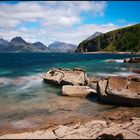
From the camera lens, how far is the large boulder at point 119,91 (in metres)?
27.3

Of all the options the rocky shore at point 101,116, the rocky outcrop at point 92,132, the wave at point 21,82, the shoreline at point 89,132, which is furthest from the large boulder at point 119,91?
the wave at point 21,82

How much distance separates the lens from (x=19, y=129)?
68.9ft

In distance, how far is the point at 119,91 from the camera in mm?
27969

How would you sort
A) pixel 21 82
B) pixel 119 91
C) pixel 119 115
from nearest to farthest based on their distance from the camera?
pixel 119 115, pixel 119 91, pixel 21 82

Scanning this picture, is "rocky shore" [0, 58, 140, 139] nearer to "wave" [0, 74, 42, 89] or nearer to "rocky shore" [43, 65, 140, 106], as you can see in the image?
"rocky shore" [43, 65, 140, 106]

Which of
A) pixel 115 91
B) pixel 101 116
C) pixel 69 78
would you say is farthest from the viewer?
pixel 69 78

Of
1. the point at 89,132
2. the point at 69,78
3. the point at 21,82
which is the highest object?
the point at 69,78

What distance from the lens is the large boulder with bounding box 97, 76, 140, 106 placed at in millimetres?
27344

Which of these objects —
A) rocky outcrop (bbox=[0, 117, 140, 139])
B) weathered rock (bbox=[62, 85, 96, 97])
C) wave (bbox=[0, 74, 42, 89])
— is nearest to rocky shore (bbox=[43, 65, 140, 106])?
weathered rock (bbox=[62, 85, 96, 97])

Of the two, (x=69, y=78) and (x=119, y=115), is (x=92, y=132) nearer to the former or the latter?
(x=119, y=115)

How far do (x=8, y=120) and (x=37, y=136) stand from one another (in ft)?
22.3

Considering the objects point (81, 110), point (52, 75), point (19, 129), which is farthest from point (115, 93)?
point (52, 75)

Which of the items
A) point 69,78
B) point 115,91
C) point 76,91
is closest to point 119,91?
point 115,91

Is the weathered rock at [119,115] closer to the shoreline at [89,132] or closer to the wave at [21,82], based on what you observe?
the shoreline at [89,132]
